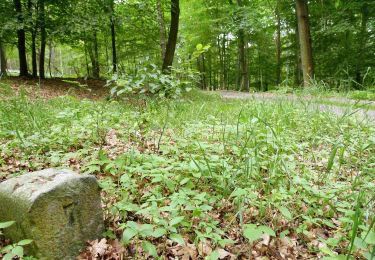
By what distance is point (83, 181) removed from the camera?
6.70 feet

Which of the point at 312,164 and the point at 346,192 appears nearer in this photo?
the point at 346,192

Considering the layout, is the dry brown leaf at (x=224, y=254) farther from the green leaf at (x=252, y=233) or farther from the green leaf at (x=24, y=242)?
the green leaf at (x=24, y=242)

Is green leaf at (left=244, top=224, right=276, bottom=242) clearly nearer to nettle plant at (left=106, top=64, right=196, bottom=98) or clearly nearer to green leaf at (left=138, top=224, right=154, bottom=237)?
green leaf at (left=138, top=224, right=154, bottom=237)

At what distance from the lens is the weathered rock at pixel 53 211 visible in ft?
5.97

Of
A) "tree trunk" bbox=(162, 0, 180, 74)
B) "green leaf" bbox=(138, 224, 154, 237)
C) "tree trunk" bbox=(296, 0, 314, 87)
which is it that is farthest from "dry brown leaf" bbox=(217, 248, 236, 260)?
"tree trunk" bbox=(162, 0, 180, 74)

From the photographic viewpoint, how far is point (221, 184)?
2611 millimetres

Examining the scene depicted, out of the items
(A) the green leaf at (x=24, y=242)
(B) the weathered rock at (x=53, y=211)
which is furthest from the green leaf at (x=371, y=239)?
Result: (A) the green leaf at (x=24, y=242)

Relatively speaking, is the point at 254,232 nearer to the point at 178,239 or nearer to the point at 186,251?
the point at 178,239

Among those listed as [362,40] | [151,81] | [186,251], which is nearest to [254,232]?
[186,251]

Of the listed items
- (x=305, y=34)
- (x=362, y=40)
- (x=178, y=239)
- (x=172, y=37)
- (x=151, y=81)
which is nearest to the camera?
(x=178, y=239)

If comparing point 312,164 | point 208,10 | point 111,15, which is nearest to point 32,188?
point 312,164

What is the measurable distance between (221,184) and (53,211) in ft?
4.48

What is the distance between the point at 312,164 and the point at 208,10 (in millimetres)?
18592

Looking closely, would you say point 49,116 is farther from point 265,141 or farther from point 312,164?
point 312,164
